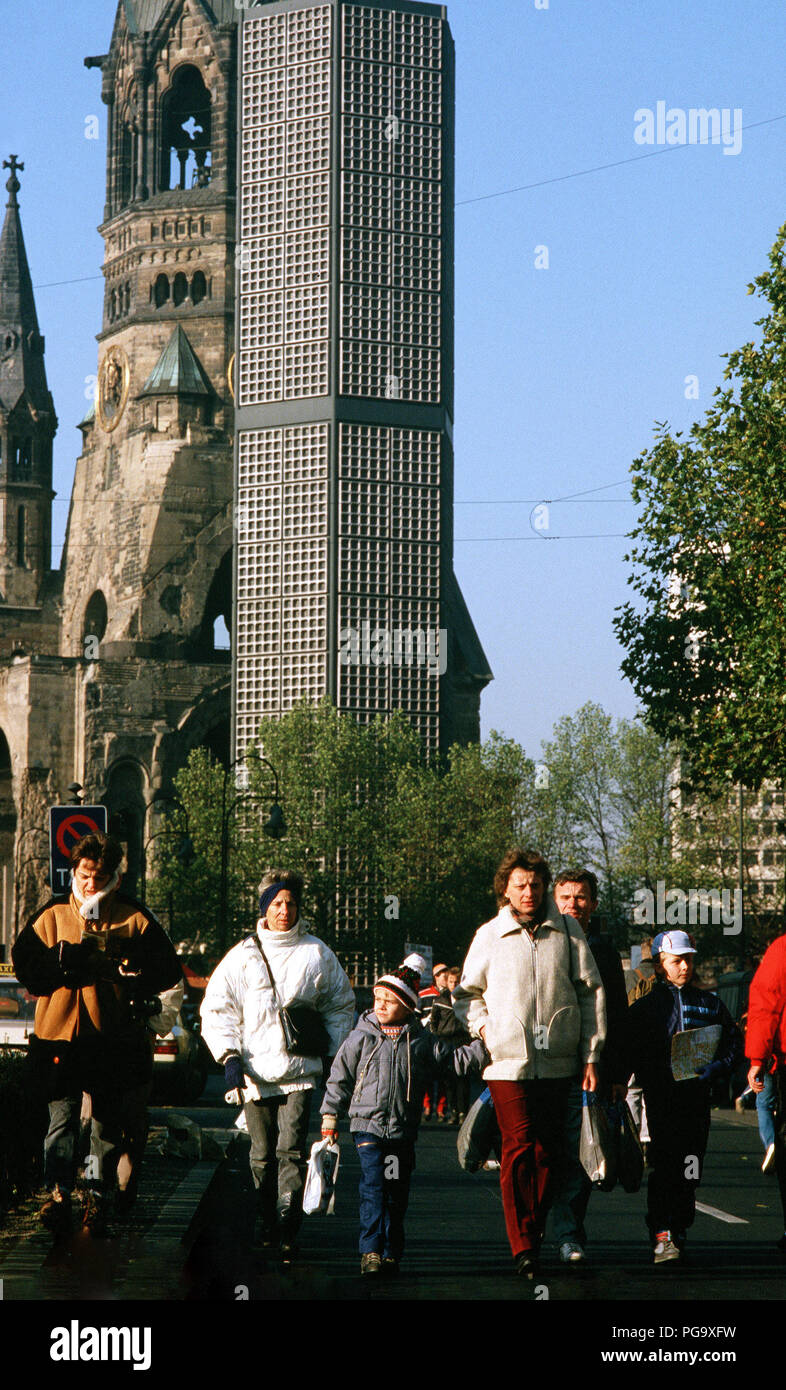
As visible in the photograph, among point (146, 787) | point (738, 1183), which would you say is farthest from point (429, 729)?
point (738, 1183)

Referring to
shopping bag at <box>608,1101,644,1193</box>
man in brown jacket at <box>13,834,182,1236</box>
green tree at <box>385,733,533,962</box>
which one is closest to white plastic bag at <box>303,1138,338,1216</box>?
man in brown jacket at <box>13,834,182,1236</box>

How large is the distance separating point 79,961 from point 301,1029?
4.64ft

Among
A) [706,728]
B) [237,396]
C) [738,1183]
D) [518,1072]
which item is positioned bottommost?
[738,1183]

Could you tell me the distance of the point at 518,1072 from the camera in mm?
9984

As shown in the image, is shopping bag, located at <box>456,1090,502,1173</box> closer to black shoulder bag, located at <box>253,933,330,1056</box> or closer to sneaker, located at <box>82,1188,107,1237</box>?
black shoulder bag, located at <box>253,933,330,1056</box>

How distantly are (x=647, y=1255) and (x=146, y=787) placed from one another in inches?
2800

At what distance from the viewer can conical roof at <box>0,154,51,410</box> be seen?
94.6 metres

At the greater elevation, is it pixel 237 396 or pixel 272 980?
pixel 237 396

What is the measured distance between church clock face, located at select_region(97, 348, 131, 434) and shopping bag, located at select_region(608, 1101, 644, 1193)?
84062 millimetres

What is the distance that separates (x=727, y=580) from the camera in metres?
36.3

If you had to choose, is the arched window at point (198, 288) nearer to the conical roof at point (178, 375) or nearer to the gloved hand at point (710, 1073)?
the conical roof at point (178, 375)

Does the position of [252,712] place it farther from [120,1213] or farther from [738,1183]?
[120,1213]
